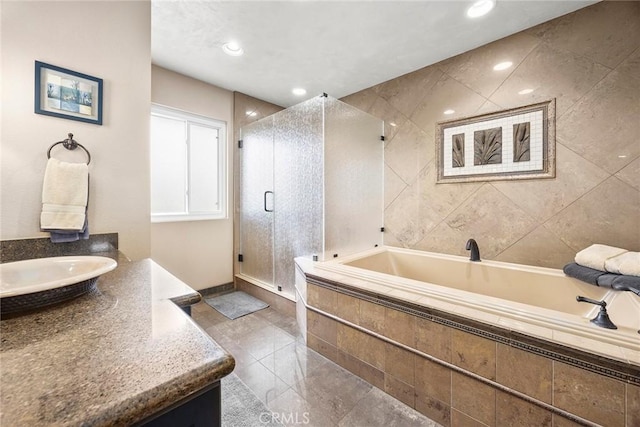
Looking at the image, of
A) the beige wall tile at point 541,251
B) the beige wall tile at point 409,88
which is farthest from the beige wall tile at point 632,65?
the beige wall tile at point 409,88

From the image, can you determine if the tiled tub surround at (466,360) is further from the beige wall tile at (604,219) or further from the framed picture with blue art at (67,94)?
the framed picture with blue art at (67,94)

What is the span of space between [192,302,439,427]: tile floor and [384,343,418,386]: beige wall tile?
15 centimetres

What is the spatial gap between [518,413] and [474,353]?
0.86 ft

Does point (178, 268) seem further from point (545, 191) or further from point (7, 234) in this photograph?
point (545, 191)

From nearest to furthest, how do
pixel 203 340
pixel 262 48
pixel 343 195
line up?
pixel 203 340 → pixel 262 48 → pixel 343 195

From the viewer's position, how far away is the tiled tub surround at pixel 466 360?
36.9 inches

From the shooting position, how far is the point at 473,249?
2.16 metres

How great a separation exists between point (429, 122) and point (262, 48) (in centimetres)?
171

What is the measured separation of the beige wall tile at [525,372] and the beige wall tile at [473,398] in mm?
98

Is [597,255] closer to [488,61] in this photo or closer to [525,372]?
[525,372]

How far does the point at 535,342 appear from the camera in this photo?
1048mm

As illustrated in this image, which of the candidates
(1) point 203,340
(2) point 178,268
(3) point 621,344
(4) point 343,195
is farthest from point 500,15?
(2) point 178,268

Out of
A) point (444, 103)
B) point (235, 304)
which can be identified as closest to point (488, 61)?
point (444, 103)

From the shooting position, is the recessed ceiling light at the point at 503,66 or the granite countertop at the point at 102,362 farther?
the recessed ceiling light at the point at 503,66
